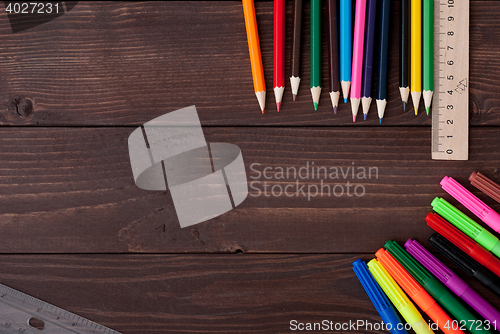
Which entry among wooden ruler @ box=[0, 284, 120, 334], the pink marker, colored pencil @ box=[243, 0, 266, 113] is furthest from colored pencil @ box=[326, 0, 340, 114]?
wooden ruler @ box=[0, 284, 120, 334]

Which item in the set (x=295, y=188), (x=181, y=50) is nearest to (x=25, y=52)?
(x=181, y=50)

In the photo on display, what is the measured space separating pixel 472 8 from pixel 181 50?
0.50 metres

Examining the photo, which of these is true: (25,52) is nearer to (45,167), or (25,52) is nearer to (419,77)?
(45,167)

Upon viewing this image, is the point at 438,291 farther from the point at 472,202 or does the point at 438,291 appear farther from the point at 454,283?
the point at 472,202

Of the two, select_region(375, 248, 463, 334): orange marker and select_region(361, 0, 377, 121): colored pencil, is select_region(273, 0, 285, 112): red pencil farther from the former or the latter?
select_region(375, 248, 463, 334): orange marker

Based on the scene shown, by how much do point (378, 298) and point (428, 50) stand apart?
0.41 metres

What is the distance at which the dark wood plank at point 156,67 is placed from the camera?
0.57 m

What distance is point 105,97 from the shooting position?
577mm

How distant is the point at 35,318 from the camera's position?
564 mm

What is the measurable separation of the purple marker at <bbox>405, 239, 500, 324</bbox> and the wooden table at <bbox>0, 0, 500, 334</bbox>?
0.03m

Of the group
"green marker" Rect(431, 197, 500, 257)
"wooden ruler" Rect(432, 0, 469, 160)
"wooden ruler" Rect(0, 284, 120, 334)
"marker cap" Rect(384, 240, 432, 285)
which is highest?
"wooden ruler" Rect(432, 0, 469, 160)

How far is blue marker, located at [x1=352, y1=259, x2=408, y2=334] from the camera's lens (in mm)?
533

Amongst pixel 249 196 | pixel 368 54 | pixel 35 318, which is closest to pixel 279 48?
pixel 368 54

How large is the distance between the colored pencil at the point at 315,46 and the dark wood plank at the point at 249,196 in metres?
0.08
